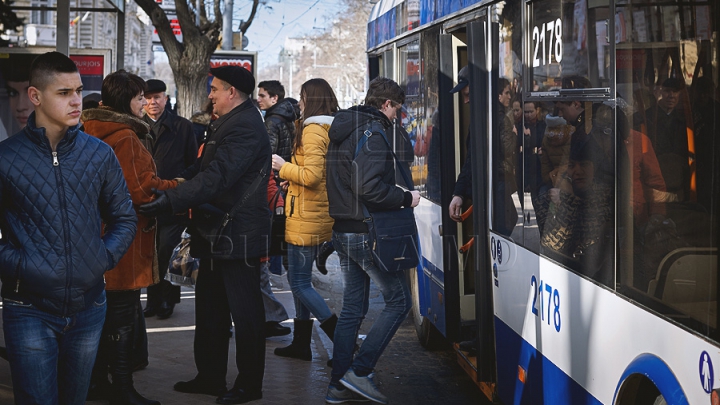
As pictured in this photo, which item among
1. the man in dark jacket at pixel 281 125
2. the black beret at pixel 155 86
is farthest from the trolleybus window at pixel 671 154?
the black beret at pixel 155 86

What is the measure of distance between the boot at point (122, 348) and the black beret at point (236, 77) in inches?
52.5

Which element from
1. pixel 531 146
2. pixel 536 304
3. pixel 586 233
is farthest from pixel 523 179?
pixel 586 233

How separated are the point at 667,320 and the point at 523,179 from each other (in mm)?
1738

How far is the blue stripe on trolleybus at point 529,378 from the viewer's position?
3969 mm

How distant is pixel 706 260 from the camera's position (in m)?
2.77

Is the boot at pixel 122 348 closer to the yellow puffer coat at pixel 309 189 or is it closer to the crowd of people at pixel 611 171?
the yellow puffer coat at pixel 309 189

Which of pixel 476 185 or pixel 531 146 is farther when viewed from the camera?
pixel 476 185

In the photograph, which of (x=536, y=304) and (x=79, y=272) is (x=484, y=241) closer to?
(x=536, y=304)

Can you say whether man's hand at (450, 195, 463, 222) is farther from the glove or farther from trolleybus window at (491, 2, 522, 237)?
the glove

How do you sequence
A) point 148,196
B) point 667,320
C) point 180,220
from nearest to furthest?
point 667,320
point 148,196
point 180,220

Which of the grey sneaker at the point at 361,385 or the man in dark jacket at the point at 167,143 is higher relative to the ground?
the man in dark jacket at the point at 167,143

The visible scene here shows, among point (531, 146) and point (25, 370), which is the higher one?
point (531, 146)

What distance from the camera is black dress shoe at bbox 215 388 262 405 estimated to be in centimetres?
569

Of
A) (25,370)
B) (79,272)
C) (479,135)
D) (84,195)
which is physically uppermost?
(479,135)
